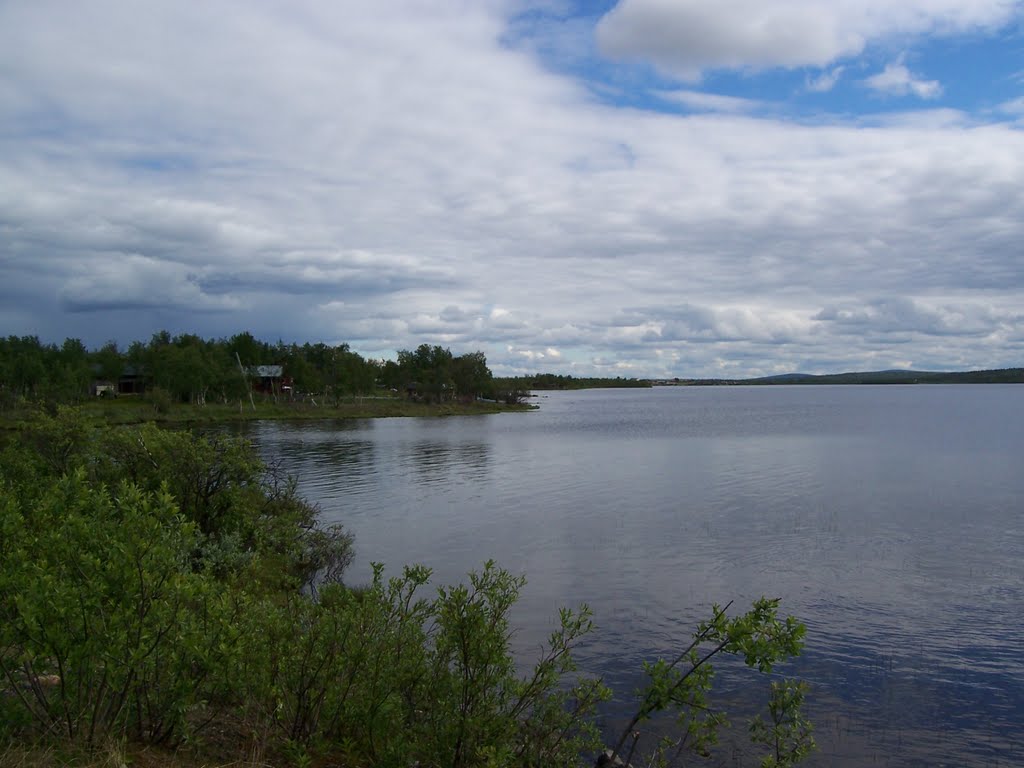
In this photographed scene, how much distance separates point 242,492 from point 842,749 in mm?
15536

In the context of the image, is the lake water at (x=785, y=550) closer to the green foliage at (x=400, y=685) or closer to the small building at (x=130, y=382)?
the green foliage at (x=400, y=685)

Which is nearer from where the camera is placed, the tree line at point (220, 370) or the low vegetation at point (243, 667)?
the low vegetation at point (243, 667)

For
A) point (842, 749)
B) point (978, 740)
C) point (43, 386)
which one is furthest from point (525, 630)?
point (43, 386)

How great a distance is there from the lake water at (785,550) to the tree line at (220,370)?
2329 inches

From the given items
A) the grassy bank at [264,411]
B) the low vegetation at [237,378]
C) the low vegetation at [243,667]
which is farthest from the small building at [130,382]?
the low vegetation at [243,667]

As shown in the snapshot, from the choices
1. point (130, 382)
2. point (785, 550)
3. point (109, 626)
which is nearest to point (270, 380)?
point (130, 382)

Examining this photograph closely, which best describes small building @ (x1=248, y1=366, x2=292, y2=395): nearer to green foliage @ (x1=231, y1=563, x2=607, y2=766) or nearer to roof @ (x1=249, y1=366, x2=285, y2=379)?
roof @ (x1=249, y1=366, x2=285, y2=379)

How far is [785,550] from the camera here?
26.5 meters

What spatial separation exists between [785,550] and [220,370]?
10478 centimetres

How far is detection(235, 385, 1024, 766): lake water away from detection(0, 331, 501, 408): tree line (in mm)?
59148

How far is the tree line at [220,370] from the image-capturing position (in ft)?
332

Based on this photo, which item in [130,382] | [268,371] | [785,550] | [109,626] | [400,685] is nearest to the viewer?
[109,626]

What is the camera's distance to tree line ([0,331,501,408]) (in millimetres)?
101125

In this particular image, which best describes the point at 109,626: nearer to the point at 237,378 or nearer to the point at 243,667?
the point at 243,667
